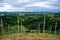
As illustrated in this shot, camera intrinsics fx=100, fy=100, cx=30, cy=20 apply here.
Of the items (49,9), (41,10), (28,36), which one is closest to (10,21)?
(28,36)

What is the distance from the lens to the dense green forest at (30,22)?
142 cm

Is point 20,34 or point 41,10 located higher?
point 41,10

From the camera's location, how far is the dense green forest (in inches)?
55.9

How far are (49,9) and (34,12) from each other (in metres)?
0.21

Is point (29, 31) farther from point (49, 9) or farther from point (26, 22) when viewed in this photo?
point (49, 9)

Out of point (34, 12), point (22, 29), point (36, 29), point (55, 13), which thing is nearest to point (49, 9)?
point (55, 13)

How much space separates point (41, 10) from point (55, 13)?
0.20 meters

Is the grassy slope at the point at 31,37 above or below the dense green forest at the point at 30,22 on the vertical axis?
below

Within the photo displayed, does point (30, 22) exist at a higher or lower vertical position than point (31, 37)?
higher

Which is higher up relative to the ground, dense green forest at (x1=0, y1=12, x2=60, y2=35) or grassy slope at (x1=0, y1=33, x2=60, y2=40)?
dense green forest at (x1=0, y1=12, x2=60, y2=35)

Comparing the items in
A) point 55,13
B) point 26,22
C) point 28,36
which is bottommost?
point 28,36

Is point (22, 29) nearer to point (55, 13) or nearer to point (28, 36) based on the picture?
point (28, 36)

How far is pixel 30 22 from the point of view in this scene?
1.43 metres

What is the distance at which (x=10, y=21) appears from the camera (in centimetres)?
143
